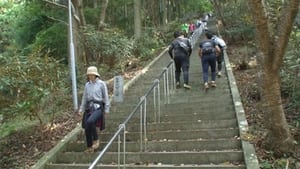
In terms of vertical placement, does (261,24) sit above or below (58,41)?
below

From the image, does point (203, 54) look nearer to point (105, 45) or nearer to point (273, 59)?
point (273, 59)

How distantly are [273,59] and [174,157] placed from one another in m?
2.29

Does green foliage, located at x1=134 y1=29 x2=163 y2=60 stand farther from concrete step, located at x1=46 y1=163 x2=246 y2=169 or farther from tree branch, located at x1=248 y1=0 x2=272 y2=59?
tree branch, located at x1=248 y1=0 x2=272 y2=59

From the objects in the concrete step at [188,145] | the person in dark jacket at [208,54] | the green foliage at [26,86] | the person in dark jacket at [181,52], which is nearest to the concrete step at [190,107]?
the person in dark jacket at [208,54]

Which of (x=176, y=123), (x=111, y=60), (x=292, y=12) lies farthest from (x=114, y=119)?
(x=111, y=60)

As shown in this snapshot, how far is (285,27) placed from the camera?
662 centimetres

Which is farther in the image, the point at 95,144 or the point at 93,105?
the point at 95,144

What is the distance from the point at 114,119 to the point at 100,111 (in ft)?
8.02

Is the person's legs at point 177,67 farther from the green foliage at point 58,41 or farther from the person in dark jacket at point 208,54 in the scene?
the green foliage at point 58,41

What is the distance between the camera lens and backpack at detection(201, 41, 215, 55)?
11641mm

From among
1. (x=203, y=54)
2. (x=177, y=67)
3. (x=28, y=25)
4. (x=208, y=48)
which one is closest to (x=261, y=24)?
(x=208, y=48)

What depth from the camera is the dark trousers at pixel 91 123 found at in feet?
25.2

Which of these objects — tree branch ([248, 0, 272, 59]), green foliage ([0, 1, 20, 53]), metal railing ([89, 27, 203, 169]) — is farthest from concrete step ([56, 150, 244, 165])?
green foliage ([0, 1, 20, 53])

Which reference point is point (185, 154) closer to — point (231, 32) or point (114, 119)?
point (114, 119)
